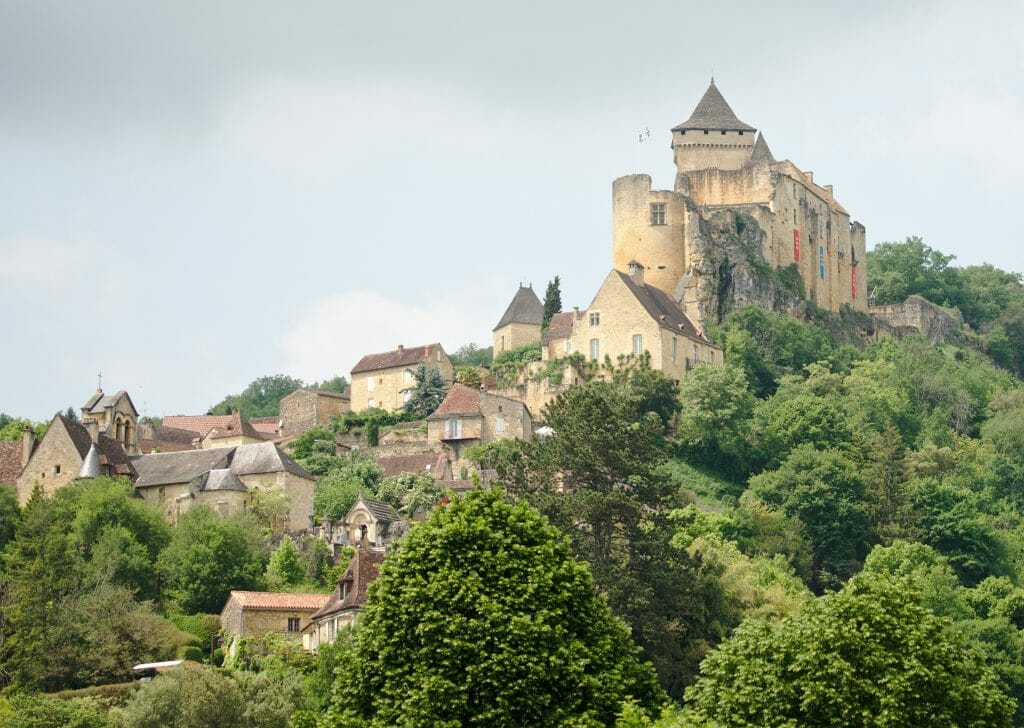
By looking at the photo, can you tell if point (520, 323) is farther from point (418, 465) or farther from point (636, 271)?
point (418, 465)

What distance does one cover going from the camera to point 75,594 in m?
65.9

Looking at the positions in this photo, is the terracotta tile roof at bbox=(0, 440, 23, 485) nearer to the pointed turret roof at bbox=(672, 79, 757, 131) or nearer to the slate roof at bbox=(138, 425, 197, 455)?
the slate roof at bbox=(138, 425, 197, 455)

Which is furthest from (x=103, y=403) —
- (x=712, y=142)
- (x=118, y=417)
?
(x=712, y=142)

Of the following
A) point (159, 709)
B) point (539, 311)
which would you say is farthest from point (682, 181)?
point (159, 709)

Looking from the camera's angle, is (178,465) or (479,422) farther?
(479,422)

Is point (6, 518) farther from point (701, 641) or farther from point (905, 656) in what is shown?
point (905, 656)

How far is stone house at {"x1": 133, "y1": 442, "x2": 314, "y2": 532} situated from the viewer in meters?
79.0

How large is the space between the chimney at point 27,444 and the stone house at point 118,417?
424cm

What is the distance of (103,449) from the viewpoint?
8256cm

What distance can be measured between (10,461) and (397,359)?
2344cm

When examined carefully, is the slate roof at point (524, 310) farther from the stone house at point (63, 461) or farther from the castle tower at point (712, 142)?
the stone house at point (63, 461)

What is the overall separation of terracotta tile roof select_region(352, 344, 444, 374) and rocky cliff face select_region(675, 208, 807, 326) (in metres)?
13.5

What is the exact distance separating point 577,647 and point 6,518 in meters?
38.1

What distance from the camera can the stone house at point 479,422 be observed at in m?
87.8
